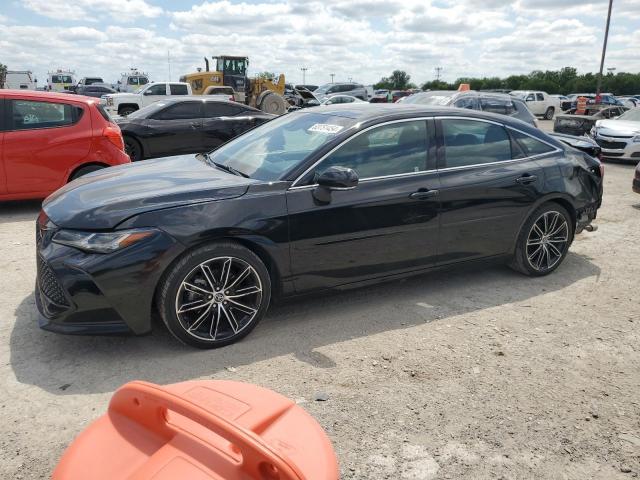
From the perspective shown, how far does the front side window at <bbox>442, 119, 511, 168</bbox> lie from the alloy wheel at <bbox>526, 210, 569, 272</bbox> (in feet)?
2.31

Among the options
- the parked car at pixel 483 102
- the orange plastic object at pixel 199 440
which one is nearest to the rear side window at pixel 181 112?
the parked car at pixel 483 102

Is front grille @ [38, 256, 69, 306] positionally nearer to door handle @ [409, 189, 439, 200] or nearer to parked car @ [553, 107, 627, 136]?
door handle @ [409, 189, 439, 200]

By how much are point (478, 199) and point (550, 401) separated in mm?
1884

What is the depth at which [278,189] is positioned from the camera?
3701 mm

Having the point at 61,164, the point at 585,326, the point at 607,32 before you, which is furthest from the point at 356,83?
the point at 585,326

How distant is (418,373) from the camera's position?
10.9 ft

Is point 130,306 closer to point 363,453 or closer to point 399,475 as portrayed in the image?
point 363,453

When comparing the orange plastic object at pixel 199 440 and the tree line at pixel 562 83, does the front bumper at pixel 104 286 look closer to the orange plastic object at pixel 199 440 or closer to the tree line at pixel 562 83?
the orange plastic object at pixel 199 440

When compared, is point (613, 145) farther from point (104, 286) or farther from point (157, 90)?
point (157, 90)

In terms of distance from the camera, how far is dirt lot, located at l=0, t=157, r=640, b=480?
8.55ft

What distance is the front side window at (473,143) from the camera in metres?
4.46

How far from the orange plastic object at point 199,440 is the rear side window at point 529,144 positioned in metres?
3.98

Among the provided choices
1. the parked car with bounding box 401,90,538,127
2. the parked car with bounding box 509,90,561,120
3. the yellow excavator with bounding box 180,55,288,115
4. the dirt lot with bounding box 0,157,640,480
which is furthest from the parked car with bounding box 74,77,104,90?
the dirt lot with bounding box 0,157,640,480

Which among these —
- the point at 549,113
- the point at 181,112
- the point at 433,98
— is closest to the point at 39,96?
the point at 181,112
